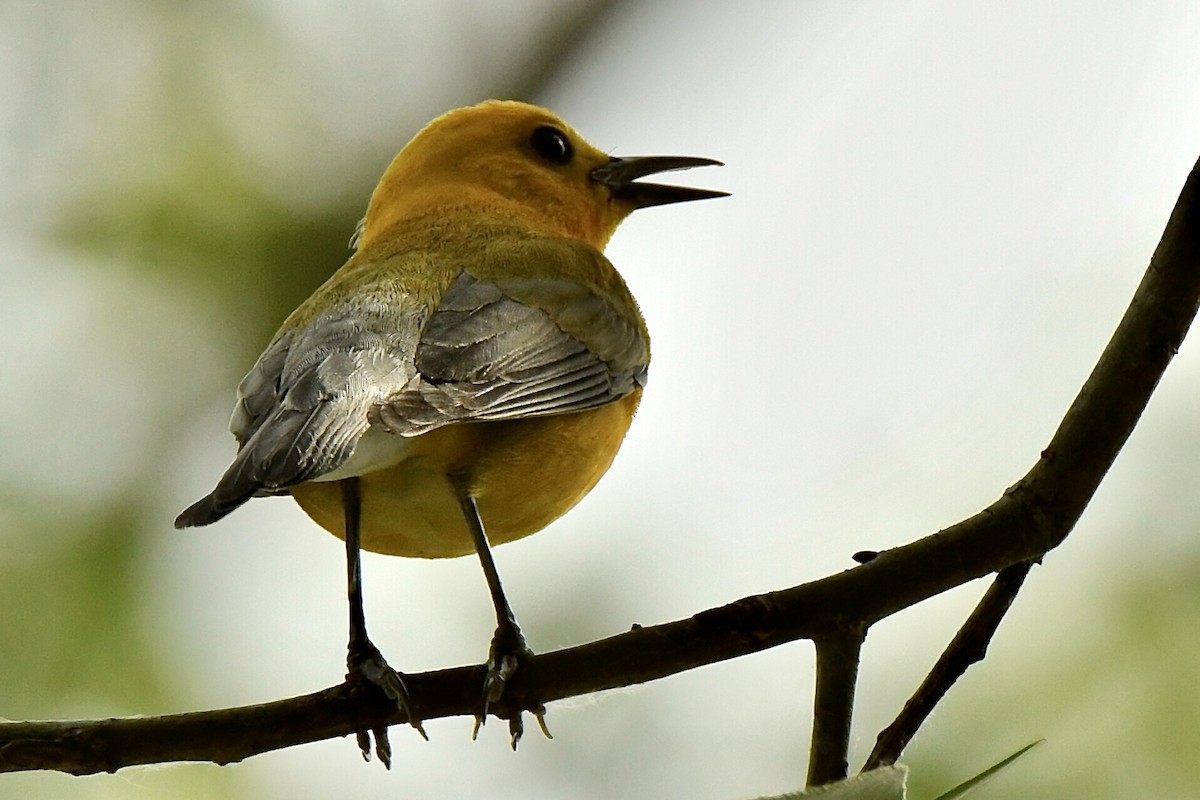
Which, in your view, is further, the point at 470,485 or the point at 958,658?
the point at 470,485

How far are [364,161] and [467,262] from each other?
343 cm

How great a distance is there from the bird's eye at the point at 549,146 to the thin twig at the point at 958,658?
3.19m

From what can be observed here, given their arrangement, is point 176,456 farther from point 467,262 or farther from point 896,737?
point 896,737

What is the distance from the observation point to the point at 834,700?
8.98 feet

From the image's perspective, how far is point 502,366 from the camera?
3.82m

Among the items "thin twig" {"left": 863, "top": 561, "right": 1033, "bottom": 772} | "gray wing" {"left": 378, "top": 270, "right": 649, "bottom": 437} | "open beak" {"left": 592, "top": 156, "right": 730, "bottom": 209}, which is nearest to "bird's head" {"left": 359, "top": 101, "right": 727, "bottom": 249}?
"open beak" {"left": 592, "top": 156, "right": 730, "bottom": 209}

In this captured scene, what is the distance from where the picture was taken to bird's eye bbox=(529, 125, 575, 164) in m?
5.68

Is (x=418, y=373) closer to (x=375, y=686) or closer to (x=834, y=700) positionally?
(x=375, y=686)

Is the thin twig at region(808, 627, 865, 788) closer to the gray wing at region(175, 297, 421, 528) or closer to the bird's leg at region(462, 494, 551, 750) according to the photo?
the bird's leg at region(462, 494, 551, 750)

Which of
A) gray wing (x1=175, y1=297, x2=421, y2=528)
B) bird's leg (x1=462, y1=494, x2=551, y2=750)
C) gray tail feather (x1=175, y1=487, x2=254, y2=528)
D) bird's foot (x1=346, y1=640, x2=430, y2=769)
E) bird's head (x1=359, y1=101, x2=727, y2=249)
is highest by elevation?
bird's head (x1=359, y1=101, x2=727, y2=249)

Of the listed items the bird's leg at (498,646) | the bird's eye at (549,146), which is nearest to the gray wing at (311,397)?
A: the bird's leg at (498,646)

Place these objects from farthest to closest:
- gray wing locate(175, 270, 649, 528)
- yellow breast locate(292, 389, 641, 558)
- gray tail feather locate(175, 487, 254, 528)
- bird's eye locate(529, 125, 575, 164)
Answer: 1. bird's eye locate(529, 125, 575, 164)
2. yellow breast locate(292, 389, 641, 558)
3. gray wing locate(175, 270, 649, 528)
4. gray tail feather locate(175, 487, 254, 528)

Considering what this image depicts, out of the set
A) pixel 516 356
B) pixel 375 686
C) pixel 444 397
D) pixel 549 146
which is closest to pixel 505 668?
pixel 375 686

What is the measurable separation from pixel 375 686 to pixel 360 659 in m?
0.17
